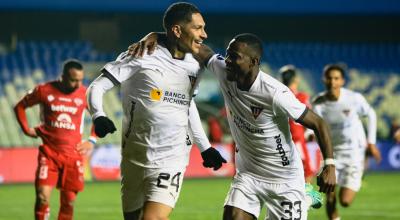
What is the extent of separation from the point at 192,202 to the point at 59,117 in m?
6.03

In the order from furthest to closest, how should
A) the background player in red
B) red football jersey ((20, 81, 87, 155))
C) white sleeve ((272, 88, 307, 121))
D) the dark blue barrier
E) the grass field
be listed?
the dark blue barrier
the grass field
the background player in red
red football jersey ((20, 81, 87, 155))
white sleeve ((272, 88, 307, 121))

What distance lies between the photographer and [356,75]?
32719 millimetres

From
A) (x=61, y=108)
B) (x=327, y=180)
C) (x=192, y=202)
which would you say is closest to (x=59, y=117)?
(x=61, y=108)

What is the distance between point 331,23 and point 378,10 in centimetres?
342

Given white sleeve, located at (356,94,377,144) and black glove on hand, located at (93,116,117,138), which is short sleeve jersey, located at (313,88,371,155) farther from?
black glove on hand, located at (93,116,117,138)

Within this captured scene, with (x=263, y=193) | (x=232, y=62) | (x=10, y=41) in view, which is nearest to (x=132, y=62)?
(x=232, y=62)

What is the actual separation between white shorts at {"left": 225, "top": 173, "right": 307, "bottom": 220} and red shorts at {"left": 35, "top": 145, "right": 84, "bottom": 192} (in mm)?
3931

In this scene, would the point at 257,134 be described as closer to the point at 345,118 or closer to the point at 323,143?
the point at 323,143

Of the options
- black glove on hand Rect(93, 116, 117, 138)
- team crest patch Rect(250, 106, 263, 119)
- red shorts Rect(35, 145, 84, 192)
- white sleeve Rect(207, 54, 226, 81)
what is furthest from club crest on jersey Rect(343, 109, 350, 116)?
black glove on hand Rect(93, 116, 117, 138)

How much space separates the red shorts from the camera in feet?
35.9

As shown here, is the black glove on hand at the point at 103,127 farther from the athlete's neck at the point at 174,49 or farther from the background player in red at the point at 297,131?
the background player in red at the point at 297,131

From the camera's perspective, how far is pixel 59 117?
1125cm

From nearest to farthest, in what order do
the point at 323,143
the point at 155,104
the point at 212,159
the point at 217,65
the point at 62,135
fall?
the point at 323,143, the point at 155,104, the point at 217,65, the point at 212,159, the point at 62,135

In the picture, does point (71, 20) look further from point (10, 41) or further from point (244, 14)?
point (244, 14)
